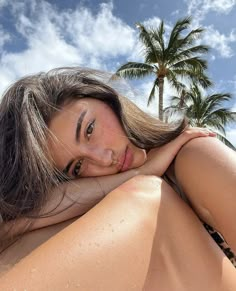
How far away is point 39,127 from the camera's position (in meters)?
1.56

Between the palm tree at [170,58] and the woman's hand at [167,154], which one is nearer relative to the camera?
the woman's hand at [167,154]

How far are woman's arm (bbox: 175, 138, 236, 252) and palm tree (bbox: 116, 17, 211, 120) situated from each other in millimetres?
16937

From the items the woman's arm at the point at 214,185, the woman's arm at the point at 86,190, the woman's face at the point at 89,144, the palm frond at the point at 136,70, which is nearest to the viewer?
the woman's arm at the point at 214,185

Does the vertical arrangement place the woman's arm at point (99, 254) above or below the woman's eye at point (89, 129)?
below

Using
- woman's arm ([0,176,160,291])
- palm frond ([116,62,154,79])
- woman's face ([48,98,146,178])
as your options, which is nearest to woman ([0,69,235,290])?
woman's face ([48,98,146,178])

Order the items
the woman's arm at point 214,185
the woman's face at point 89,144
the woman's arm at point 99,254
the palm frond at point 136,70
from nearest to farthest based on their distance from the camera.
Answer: the woman's arm at point 99,254 < the woman's arm at point 214,185 < the woman's face at point 89,144 < the palm frond at point 136,70

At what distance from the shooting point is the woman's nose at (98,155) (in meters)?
1.63

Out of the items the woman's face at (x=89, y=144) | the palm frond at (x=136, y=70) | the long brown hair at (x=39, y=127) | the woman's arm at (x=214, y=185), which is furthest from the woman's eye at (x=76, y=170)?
the palm frond at (x=136, y=70)

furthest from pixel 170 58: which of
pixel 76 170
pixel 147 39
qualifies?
pixel 76 170

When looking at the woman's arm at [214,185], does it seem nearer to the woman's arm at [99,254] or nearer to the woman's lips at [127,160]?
the woman's arm at [99,254]

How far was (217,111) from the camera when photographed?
2089cm

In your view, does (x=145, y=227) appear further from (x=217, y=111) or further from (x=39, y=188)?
(x=217, y=111)

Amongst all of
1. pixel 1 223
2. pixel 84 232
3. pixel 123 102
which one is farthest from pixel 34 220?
pixel 123 102

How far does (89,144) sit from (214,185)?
0.68m
